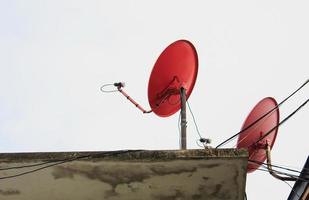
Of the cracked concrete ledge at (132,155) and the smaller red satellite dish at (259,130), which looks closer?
the cracked concrete ledge at (132,155)

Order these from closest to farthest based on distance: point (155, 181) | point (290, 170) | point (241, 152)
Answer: point (241, 152) < point (155, 181) < point (290, 170)

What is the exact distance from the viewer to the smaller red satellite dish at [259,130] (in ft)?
23.5

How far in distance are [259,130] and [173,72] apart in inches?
69.3

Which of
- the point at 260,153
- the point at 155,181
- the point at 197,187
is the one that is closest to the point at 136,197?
the point at 155,181

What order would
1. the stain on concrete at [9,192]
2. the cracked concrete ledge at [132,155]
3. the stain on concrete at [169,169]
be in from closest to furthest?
the cracked concrete ledge at [132,155] < the stain on concrete at [169,169] < the stain on concrete at [9,192]

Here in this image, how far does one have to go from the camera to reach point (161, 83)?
6.63 metres

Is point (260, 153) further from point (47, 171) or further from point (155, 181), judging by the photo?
point (47, 171)

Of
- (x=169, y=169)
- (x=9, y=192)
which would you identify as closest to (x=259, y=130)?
(x=169, y=169)

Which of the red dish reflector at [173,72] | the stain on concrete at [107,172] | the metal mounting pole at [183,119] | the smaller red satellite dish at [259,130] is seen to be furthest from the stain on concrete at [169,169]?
the smaller red satellite dish at [259,130]

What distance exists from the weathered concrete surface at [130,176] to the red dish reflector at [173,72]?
2014 millimetres

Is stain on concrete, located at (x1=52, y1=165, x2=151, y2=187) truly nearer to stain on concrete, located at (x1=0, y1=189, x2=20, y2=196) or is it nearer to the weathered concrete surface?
the weathered concrete surface

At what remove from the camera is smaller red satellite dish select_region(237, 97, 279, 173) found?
7.15m

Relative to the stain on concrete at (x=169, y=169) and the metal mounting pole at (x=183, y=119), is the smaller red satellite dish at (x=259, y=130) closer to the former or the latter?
the metal mounting pole at (x=183, y=119)

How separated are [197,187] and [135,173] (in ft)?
2.38
